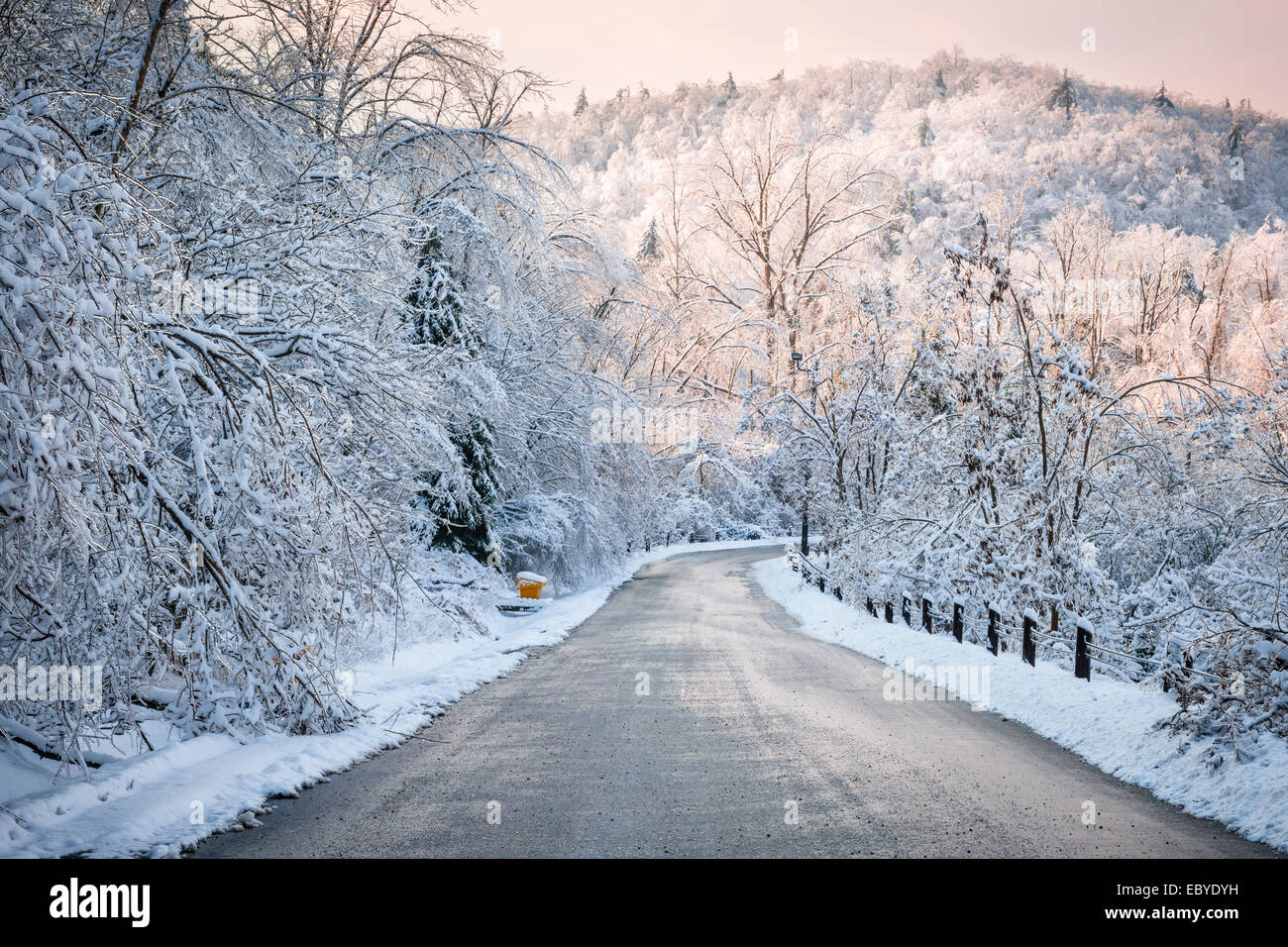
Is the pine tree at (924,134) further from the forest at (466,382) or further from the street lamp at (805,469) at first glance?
the street lamp at (805,469)

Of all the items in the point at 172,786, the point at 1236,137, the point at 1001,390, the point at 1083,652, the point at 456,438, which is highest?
the point at 1236,137

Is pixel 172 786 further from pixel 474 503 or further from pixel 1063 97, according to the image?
pixel 1063 97

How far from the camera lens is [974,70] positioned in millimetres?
190875

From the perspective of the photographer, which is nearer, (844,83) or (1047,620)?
(1047,620)

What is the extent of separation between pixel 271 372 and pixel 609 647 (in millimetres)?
9498

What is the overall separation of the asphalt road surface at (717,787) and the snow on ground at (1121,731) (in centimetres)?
23

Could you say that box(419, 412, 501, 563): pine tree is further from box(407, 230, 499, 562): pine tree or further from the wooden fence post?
the wooden fence post

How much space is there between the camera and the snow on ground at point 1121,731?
562 centimetres

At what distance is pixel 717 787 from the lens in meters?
6.16

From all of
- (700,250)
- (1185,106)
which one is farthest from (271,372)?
(1185,106)

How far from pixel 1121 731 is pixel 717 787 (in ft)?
14.2

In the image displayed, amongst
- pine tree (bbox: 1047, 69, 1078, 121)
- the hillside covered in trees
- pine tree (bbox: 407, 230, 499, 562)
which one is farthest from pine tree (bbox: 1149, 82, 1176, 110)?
pine tree (bbox: 407, 230, 499, 562)

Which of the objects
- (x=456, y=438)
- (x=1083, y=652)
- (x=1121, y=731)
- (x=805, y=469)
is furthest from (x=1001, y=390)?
(x=805, y=469)
